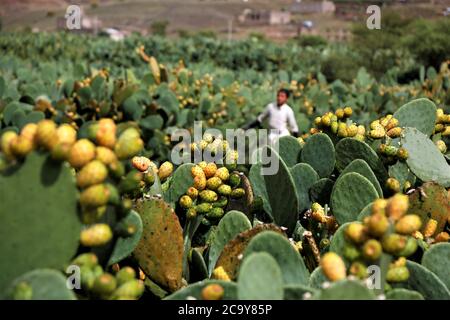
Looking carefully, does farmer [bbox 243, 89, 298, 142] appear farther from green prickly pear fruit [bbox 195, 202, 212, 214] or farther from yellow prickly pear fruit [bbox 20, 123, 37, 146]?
yellow prickly pear fruit [bbox 20, 123, 37, 146]

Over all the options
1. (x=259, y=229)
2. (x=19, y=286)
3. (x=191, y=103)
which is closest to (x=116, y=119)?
(x=191, y=103)

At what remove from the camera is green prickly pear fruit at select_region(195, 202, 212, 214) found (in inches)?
65.3

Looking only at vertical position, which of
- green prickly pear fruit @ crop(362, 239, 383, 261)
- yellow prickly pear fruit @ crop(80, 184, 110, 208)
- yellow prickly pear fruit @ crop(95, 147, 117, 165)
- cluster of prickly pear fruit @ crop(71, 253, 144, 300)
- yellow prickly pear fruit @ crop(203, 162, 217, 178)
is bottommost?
cluster of prickly pear fruit @ crop(71, 253, 144, 300)

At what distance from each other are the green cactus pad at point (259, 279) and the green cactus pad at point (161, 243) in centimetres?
51

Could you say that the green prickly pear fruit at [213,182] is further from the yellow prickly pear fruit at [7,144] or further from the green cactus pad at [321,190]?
the yellow prickly pear fruit at [7,144]

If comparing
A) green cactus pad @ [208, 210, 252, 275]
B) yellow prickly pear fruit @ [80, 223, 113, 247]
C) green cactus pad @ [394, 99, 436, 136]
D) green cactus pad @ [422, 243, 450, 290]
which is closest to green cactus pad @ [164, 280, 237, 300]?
yellow prickly pear fruit @ [80, 223, 113, 247]

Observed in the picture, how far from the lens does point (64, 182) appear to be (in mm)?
1000

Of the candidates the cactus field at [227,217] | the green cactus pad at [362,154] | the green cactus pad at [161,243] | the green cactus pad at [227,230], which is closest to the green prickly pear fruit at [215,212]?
the cactus field at [227,217]

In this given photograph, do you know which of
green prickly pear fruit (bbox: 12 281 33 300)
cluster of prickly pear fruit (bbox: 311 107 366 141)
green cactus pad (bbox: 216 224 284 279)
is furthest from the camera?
cluster of prickly pear fruit (bbox: 311 107 366 141)

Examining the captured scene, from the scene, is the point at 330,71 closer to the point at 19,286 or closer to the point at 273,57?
the point at 273,57

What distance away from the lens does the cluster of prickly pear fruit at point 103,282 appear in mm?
996

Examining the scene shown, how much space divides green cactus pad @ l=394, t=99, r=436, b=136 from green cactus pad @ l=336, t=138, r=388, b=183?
0.37 metres

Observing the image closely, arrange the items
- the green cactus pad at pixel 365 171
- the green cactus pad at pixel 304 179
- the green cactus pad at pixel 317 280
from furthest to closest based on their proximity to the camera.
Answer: the green cactus pad at pixel 304 179, the green cactus pad at pixel 365 171, the green cactus pad at pixel 317 280

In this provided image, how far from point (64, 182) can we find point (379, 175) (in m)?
1.23
